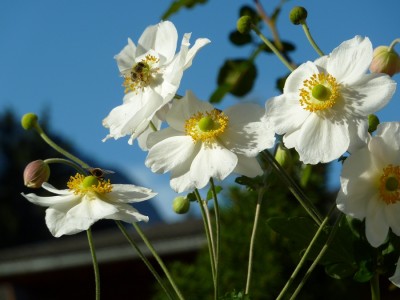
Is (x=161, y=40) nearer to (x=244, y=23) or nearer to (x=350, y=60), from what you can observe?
(x=244, y=23)

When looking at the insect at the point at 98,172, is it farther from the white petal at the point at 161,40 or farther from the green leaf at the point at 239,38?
the green leaf at the point at 239,38

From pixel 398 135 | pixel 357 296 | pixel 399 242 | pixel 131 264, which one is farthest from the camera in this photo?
pixel 131 264

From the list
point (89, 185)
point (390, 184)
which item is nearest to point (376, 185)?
point (390, 184)

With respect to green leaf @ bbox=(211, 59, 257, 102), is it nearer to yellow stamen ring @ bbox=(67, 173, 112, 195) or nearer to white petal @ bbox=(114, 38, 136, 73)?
white petal @ bbox=(114, 38, 136, 73)

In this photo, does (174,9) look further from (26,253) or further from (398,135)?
(26,253)

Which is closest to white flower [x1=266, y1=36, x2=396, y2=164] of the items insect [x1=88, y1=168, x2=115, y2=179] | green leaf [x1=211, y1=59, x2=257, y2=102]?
insect [x1=88, y1=168, x2=115, y2=179]

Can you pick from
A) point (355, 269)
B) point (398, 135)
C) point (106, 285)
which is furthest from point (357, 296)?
point (106, 285)
